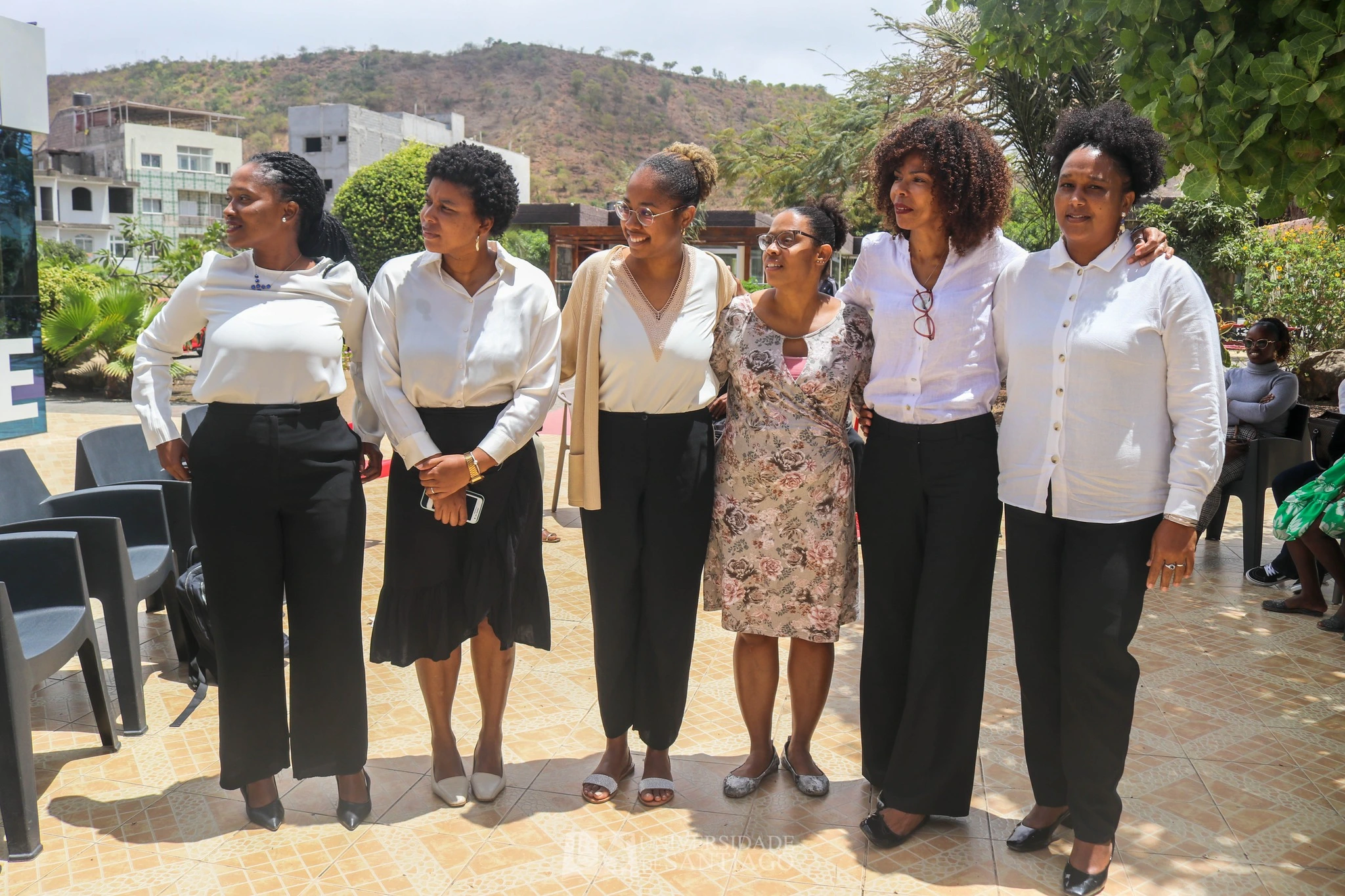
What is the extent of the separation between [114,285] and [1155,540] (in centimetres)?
1506

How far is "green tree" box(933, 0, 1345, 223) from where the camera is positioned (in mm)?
2461

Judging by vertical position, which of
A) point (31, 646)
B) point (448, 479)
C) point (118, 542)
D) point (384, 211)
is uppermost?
point (384, 211)

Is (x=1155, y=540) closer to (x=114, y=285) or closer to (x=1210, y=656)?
(x=1210, y=656)

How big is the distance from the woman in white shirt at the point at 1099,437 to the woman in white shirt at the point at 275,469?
1.90 metres

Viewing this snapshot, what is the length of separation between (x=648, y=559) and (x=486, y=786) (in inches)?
34.0

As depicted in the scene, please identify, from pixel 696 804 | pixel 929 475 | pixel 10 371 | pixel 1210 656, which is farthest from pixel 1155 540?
pixel 10 371

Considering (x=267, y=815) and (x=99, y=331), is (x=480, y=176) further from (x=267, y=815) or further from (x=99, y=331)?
(x=99, y=331)

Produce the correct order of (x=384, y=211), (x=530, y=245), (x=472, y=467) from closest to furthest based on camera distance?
1. (x=472, y=467)
2. (x=384, y=211)
3. (x=530, y=245)

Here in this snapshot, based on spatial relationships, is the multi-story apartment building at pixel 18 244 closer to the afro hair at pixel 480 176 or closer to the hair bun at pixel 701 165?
the afro hair at pixel 480 176

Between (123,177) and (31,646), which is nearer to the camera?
(31,646)

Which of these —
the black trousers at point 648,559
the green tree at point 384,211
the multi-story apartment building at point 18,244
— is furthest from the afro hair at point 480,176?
the green tree at point 384,211

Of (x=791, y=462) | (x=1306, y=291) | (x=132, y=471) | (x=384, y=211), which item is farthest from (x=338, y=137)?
(x=791, y=462)

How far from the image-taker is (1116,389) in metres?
2.72

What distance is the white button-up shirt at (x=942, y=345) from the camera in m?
2.95
